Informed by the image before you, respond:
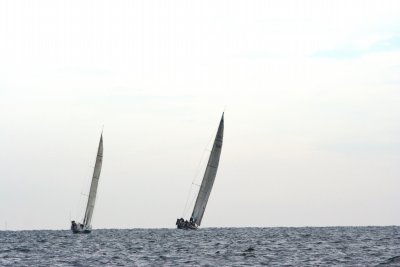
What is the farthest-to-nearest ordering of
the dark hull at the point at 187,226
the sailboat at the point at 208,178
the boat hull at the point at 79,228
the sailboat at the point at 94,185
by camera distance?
the boat hull at the point at 79,228 < the dark hull at the point at 187,226 < the sailboat at the point at 94,185 < the sailboat at the point at 208,178

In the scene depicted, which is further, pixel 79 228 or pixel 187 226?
pixel 79 228

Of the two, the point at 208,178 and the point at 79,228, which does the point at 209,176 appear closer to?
the point at 208,178

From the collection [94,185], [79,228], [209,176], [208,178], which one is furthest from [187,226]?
[79,228]

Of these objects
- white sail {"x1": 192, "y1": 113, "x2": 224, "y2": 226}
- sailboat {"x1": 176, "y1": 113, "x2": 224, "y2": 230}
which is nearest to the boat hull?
sailboat {"x1": 176, "y1": 113, "x2": 224, "y2": 230}

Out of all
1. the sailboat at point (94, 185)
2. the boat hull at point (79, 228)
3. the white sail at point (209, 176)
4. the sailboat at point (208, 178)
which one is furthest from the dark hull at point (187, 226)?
the sailboat at point (94, 185)

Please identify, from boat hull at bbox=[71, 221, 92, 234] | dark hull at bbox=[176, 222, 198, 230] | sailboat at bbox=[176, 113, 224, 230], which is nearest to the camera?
sailboat at bbox=[176, 113, 224, 230]

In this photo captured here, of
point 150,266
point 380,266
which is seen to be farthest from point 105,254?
point 380,266

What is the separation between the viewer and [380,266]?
49.6 m

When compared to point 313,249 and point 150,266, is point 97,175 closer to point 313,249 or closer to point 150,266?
point 313,249

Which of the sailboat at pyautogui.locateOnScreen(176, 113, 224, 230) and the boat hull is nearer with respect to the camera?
the sailboat at pyautogui.locateOnScreen(176, 113, 224, 230)

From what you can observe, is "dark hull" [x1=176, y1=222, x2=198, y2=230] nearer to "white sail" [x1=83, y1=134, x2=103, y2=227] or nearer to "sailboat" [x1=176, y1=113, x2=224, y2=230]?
"sailboat" [x1=176, y1=113, x2=224, y2=230]

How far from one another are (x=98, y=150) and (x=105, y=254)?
54.9m

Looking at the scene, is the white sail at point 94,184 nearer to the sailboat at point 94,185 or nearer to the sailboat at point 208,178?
the sailboat at point 94,185

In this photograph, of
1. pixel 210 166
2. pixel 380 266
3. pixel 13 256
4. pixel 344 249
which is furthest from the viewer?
pixel 210 166
